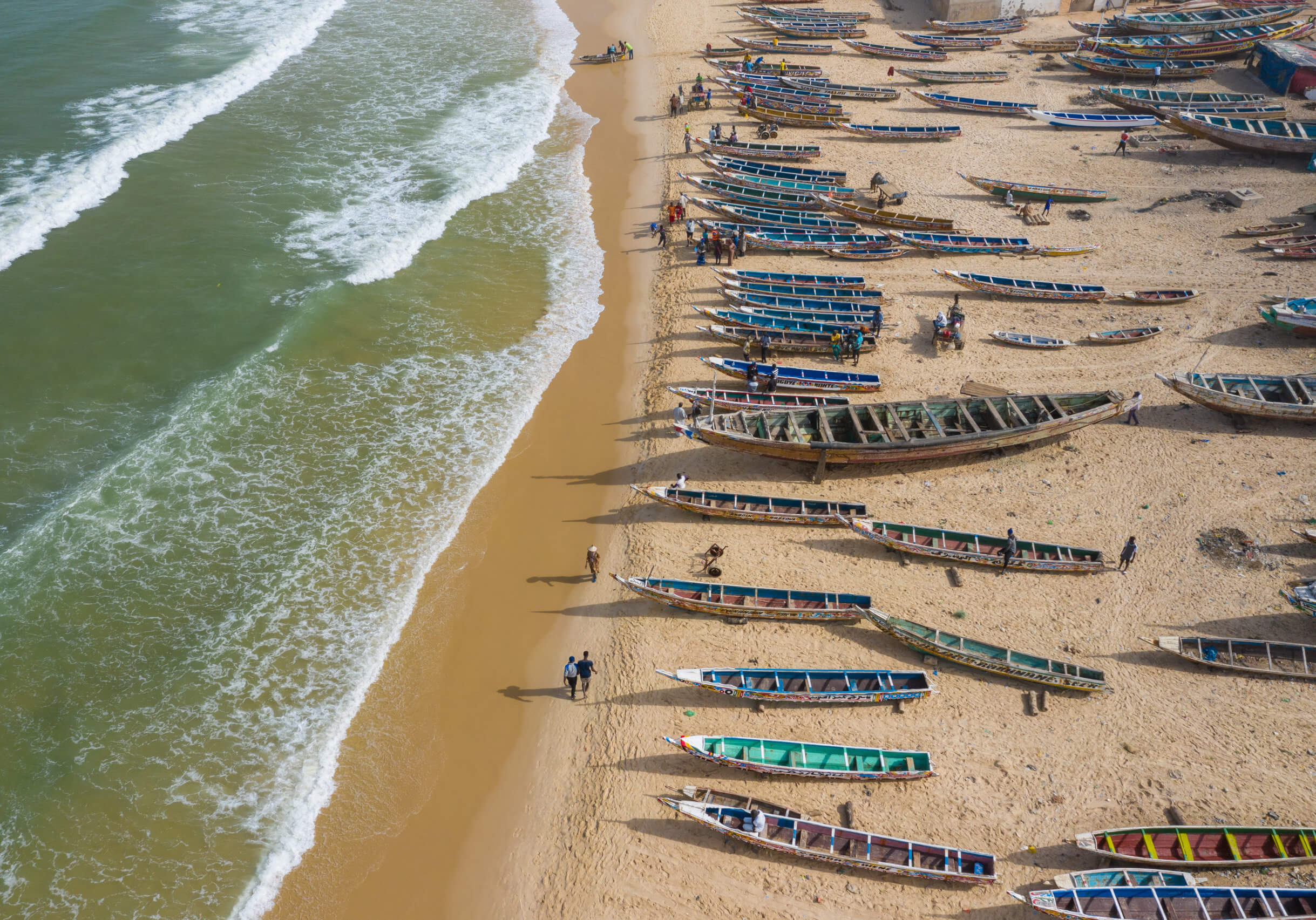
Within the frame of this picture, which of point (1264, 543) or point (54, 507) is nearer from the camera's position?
point (1264, 543)

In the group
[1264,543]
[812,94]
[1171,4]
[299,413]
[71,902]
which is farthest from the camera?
[1171,4]

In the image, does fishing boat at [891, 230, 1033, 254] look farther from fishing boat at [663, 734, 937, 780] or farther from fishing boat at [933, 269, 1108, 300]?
fishing boat at [663, 734, 937, 780]

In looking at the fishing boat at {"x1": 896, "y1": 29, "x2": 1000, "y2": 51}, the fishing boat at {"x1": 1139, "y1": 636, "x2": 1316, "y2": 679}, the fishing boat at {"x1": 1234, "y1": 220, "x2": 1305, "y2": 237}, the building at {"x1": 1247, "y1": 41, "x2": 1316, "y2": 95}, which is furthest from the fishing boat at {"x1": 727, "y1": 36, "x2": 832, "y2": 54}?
the fishing boat at {"x1": 1139, "y1": 636, "x2": 1316, "y2": 679}

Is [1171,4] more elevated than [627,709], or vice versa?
[1171,4]

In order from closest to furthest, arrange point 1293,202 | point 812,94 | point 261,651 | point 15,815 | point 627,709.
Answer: point 15,815 → point 627,709 → point 261,651 → point 1293,202 → point 812,94

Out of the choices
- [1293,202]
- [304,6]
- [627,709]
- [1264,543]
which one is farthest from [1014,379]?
[304,6]

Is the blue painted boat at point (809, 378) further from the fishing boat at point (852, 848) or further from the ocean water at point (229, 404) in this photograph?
the fishing boat at point (852, 848)

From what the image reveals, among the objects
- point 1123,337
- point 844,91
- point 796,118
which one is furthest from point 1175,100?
point 1123,337

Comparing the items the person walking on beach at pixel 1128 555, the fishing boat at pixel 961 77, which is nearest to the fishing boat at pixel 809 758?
the person walking on beach at pixel 1128 555

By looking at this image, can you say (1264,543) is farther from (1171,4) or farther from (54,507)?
(1171,4)
